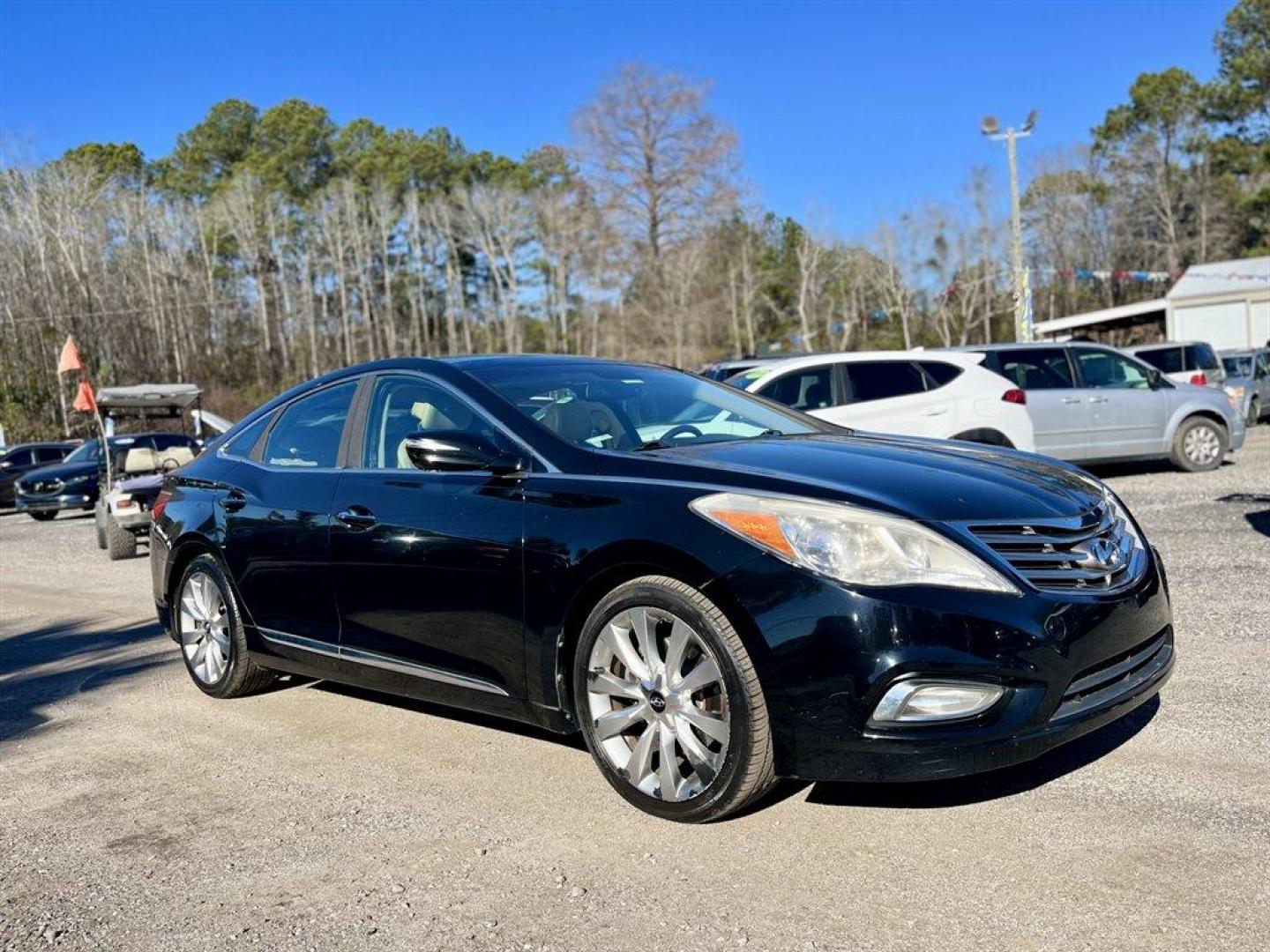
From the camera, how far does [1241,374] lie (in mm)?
24469

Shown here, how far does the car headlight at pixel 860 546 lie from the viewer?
3375mm

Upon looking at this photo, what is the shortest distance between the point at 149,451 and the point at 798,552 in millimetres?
11658

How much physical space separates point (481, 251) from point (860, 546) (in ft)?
218

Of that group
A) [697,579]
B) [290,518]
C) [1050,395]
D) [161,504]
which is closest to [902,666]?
[697,579]

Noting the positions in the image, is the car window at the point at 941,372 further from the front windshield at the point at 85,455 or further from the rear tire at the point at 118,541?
the front windshield at the point at 85,455

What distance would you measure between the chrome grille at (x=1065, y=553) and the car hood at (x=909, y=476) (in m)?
0.05

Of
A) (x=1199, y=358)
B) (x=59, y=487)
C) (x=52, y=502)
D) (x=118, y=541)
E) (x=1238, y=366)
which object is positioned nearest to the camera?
(x=118, y=541)

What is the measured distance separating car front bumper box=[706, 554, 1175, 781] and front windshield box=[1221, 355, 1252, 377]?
24.0 metres

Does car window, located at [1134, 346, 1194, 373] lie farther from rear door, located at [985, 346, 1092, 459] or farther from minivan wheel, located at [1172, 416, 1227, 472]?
rear door, located at [985, 346, 1092, 459]

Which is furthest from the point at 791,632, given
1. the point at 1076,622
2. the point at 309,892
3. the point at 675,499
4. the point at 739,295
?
the point at 739,295

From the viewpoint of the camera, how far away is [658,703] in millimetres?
3697

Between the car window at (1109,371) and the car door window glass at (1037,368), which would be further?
the car window at (1109,371)

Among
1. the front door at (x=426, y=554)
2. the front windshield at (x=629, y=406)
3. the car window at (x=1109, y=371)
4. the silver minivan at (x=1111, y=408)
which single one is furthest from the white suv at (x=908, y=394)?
the front door at (x=426, y=554)

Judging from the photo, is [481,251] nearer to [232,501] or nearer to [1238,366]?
[1238,366]
